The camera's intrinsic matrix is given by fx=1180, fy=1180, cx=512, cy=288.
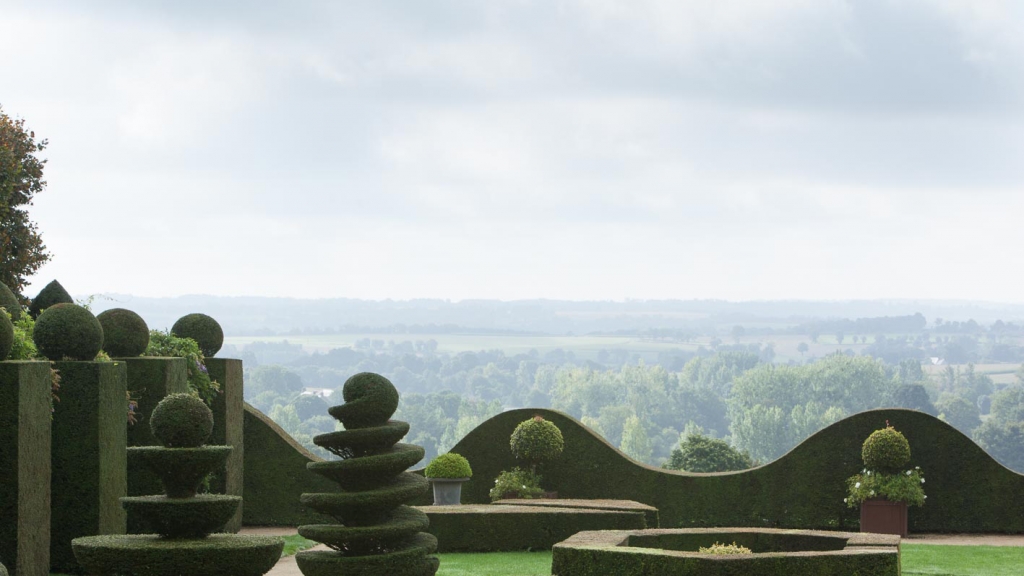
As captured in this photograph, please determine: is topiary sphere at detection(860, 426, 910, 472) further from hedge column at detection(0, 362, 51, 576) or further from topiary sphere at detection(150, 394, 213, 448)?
hedge column at detection(0, 362, 51, 576)

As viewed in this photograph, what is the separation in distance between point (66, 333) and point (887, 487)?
14.2 m

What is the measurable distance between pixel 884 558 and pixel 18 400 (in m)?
9.75

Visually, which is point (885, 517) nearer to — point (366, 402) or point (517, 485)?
point (517, 485)

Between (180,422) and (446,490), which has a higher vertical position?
(180,422)

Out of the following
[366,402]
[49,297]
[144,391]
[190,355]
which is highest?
[49,297]

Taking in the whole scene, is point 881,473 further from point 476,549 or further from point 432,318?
point 432,318

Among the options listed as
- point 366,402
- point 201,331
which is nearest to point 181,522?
point 366,402

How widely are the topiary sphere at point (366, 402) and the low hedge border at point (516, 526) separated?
18.4 ft

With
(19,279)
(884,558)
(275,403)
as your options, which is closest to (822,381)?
(275,403)

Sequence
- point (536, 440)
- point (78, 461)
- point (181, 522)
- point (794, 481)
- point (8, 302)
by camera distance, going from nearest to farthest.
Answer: point (181, 522) < point (78, 461) < point (8, 302) < point (794, 481) < point (536, 440)

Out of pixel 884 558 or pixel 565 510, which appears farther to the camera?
pixel 565 510

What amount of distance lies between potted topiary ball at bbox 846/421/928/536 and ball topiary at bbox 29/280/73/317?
47.2 ft

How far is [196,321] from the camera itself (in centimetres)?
2066

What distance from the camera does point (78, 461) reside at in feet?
46.3
